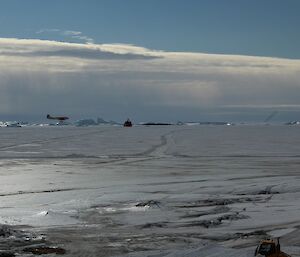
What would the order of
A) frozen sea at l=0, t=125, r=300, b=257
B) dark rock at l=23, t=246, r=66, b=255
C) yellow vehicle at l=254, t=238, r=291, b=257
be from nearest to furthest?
1. yellow vehicle at l=254, t=238, r=291, b=257
2. dark rock at l=23, t=246, r=66, b=255
3. frozen sea at l=0, t=125, r=300, b=257

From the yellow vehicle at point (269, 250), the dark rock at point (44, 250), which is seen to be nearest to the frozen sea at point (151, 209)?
the dark rock at point (44, 250)

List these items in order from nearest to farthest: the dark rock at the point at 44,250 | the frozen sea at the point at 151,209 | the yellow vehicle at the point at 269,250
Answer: the yellow vehicle at the point at 269,250, the dark rock at the point at 44,250, the frozen sea at the point at 151,209

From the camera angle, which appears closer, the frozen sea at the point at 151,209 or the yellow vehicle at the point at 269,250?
the yellow vehicle at the point at 269,250

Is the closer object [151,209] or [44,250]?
[44,250]

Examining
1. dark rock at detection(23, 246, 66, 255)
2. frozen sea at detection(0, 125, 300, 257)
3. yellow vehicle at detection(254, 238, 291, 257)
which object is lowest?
frozen sea at detection(0, 125, 300, 257)

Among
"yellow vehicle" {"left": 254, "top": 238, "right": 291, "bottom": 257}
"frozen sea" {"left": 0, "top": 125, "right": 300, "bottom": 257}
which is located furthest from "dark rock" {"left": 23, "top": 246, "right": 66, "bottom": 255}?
"yellow vehicle" {"left": 254, "top": 238, "right": 291, "bottom": 257}

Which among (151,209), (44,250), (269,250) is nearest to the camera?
(269,250)

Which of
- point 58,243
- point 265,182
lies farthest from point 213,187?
point 58,243

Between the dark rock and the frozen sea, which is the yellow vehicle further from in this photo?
the dark rock

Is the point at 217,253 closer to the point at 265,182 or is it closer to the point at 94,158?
the point at 265,182

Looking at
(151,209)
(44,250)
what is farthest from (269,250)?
(151,209)

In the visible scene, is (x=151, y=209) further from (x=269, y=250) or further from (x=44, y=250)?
(x=269, y=250)

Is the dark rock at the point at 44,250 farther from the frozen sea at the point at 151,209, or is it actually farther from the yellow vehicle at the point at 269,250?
the yellow vehicle at the point at 269,250

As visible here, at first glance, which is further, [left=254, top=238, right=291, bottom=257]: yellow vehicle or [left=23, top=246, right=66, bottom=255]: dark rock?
[left=23, top=246, right=66, bottom=255]: dark rock
